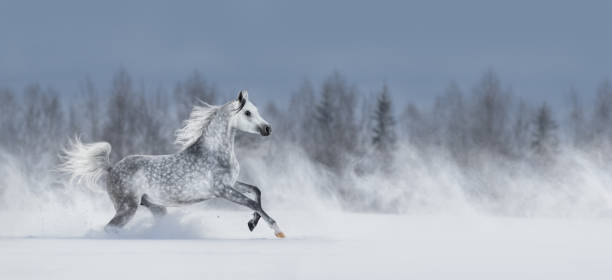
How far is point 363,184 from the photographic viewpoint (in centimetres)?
2675

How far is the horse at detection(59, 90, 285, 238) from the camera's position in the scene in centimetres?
776

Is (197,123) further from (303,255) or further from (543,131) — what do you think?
(543,131)

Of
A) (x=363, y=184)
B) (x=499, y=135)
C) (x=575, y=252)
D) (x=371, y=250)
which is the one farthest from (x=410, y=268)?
(x=499, y=135)

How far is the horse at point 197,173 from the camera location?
7762 millimetres

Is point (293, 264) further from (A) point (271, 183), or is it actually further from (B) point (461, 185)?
(B) point (461, 185)

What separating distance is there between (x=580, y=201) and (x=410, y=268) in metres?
13.6

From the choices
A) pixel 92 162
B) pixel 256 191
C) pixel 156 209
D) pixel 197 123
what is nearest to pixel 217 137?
pixel 197 123

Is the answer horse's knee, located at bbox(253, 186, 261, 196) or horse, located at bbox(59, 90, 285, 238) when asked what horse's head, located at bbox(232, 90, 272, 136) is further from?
horse's knee, located at bbox(253, 186, 261, 196)

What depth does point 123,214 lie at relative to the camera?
Result: 7836mm

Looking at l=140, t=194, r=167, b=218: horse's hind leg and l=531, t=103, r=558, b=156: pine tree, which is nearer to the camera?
l=140, t=194, r=167, b=218: horse's hind leg

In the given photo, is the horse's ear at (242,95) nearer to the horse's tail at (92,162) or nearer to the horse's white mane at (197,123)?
the horse's white mane at (197,123)

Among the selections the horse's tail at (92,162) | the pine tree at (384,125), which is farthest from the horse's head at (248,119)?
the pine tree at (384,125)

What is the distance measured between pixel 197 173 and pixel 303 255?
7.82ft

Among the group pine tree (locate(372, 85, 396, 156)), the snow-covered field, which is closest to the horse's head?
the snow-covered field
